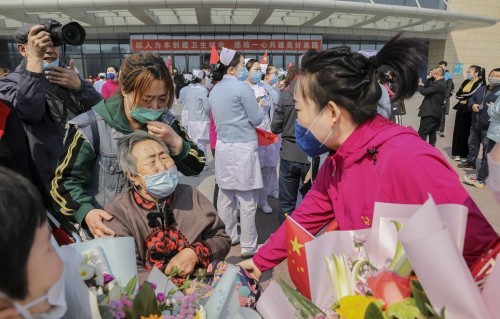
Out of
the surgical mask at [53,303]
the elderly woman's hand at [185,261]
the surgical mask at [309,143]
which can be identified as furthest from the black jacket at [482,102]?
the surgical mask at [53,303]

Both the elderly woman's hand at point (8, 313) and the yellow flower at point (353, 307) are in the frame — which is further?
Result: the yellow flower at point (353, 307)

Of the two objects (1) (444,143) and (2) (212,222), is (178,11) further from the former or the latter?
(2) (212,222)

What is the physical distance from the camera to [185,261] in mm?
1728

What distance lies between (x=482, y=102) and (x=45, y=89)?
6.69m

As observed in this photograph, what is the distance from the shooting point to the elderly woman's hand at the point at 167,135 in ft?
6.51

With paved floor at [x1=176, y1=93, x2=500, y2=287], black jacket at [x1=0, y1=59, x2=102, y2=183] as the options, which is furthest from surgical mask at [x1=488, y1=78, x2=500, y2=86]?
black jacket at [x1=0, y1=59, x2=102, y2=183]

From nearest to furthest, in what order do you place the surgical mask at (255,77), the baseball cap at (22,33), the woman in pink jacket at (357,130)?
the woman in pink jacket at (357,130) → the baseball cap at (22,33) → the surgical mask at (255,77)

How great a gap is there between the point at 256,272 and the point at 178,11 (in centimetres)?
2045

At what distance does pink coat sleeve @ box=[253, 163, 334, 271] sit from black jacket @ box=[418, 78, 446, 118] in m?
6.50

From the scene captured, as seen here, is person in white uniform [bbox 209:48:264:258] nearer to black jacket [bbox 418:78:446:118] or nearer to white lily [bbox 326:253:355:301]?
white lily [bbox 326:253:355:301]

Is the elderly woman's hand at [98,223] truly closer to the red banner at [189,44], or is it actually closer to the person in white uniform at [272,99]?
the person in white uniform at [272,99]

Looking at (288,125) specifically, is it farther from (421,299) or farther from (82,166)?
→ (421,299)

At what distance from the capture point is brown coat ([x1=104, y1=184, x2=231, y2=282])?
1.81 metres

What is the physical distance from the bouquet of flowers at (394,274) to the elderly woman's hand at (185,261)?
27.0 inches
